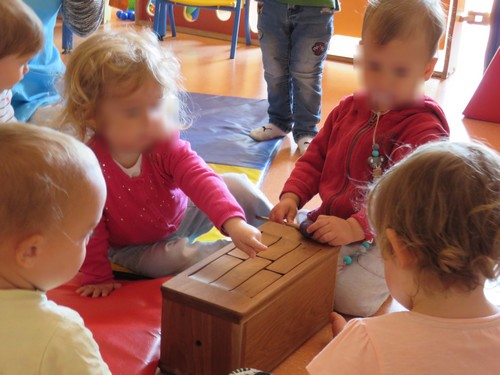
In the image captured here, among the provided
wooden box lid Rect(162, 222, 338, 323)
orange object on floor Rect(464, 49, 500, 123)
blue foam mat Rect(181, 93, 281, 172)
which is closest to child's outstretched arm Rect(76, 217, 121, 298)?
wooden box lid Rect(162, 222, 338, 323)

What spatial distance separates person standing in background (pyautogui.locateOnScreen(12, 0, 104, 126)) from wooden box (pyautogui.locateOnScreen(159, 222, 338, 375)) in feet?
3.34

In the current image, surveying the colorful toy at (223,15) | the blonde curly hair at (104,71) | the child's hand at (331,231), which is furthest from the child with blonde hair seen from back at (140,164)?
the colorful toy at (223,15)

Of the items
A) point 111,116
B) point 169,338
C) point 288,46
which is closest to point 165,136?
point 111,116

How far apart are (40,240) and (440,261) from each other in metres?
0.49

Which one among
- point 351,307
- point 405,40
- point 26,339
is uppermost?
point 405,40

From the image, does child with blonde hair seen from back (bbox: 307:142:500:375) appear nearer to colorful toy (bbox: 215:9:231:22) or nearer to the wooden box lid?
the wooden box lid

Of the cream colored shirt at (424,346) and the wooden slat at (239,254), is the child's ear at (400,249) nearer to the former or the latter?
the cream colored shirt at (424,346)

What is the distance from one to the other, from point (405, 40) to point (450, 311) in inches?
27.9

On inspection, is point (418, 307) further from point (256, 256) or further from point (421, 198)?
point (256, 256)

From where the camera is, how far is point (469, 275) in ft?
2.77

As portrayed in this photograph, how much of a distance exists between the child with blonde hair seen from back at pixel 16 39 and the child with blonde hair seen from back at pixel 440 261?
1.04 metres

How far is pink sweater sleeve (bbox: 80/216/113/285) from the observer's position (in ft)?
4.68

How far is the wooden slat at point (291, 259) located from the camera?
1.27 m

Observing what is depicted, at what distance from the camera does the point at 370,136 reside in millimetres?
1487
